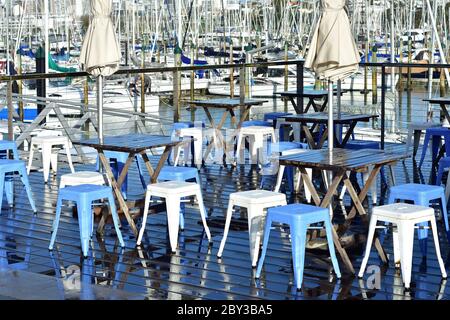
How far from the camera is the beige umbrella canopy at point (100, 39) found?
847 centimetres

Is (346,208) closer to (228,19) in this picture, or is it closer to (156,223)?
(156,223)

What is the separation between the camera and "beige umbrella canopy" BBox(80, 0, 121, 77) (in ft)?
27.8

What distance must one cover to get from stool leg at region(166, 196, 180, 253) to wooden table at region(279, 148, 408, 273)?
97 cm

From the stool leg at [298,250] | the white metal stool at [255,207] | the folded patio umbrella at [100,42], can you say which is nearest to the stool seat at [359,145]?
the folded patio umbrella at [100,42]

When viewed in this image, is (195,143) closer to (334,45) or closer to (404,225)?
(334,45)

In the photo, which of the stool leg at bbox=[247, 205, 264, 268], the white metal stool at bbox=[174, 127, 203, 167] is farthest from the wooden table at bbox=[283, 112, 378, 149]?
the stool leg at bbox=[247, 205, 264, 268]

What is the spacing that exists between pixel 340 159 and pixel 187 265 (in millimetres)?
1424

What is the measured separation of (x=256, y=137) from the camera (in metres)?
11.1

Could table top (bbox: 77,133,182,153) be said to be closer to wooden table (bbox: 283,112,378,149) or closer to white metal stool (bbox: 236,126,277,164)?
wooden table (bbox: 283,112,378,149)

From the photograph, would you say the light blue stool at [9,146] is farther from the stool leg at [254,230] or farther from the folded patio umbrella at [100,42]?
the stool leg at [254,230]

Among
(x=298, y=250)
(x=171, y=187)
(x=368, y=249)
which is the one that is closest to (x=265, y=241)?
(x=298, y=250)

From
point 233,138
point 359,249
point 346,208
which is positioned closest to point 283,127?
point 233,138

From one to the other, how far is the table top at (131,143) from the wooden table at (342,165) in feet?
4.73

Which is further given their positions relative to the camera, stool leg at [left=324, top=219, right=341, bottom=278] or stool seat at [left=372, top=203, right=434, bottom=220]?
stool leg at [left=324, top=219, right=341, bottom=278]
